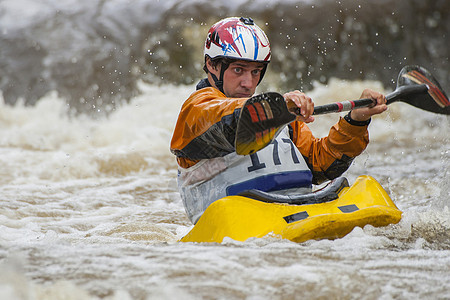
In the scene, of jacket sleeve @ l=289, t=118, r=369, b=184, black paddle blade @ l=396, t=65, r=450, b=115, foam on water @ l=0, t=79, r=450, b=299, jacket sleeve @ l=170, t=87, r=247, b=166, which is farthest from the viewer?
black paddle blade @ l=396, t=65, r=450, b=115

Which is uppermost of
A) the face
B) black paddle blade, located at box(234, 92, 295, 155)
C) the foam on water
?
the face

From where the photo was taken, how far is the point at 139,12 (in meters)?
7.80

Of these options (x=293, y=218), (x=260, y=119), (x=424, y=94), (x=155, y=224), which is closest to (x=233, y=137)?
(x=260, y=119)

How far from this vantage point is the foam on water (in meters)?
1.39

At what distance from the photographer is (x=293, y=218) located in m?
1.88

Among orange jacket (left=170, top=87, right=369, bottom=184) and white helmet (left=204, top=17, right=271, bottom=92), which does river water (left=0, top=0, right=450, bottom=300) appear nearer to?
orange jacket (left=170, top=87, right=369, bottom=184)

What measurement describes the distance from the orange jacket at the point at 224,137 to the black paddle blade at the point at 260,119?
0.14 meters

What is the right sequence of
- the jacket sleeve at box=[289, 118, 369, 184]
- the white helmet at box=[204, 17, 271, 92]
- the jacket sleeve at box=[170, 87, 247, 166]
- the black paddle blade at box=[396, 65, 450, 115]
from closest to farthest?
the jacket sleeve at box=[170, 87, 247, 166] < the white helmet at box=[204, 17, 271, 92] < the jacket sleeve at box=[289, 118, 369, 184] < the black paddle blade at box=[396, 65, 450, 115]

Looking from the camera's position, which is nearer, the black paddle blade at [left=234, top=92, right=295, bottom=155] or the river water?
the river water

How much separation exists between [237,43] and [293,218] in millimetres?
746

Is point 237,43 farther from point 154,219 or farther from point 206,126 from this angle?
point 154,219

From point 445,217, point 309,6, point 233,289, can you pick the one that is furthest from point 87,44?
point 233,289

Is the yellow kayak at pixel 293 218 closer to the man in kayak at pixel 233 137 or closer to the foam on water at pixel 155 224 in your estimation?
the foam on water at pixel 155 224

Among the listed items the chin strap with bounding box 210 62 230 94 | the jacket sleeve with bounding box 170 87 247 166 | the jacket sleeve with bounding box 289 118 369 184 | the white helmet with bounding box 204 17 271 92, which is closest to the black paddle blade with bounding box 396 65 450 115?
the jacket sleeve with bounding box 289 118 369 184
